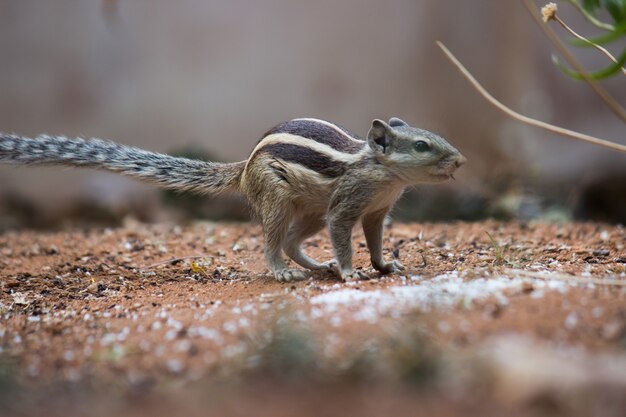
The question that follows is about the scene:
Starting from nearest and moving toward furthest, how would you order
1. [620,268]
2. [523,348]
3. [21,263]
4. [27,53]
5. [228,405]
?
[228,405]
[523,348]
[620,268]
[21,263]
[27,53]

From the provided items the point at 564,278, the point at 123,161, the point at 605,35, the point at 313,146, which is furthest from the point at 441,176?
the point at 123,161

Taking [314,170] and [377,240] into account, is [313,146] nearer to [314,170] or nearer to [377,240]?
[314,170]

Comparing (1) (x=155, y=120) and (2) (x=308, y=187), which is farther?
(1) (x=155, y=120)

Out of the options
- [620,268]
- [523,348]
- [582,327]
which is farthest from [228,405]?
[620,268]

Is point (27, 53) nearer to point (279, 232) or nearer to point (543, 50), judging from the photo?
point (279, 232)

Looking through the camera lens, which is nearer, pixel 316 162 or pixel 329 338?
pixel 329 338

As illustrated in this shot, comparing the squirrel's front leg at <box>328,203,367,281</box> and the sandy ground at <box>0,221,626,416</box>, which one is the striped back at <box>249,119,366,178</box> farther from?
the sandy ground at <box>0,221,626,416</box>

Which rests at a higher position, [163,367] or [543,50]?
[543,50]
